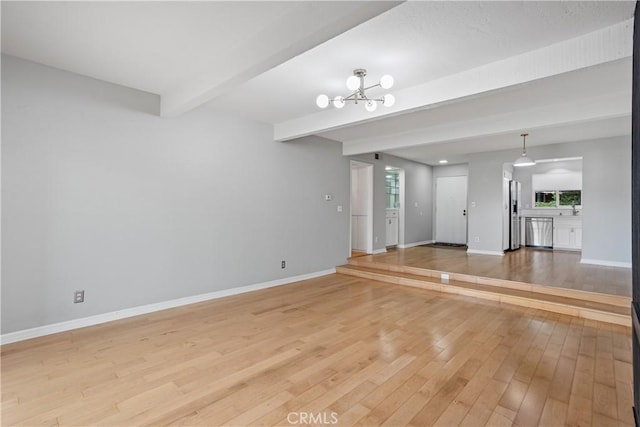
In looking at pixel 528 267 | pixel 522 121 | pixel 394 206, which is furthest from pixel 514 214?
pixel 522 121

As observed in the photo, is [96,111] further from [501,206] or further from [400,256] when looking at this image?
[501,206]

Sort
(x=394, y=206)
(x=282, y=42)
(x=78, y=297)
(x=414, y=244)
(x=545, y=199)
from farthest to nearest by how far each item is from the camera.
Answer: (x=414, y=244), (x=545, y=199), (x=394, y=206), (x=78, y=297), (x=282, y=42)

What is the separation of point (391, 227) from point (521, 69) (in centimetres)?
556

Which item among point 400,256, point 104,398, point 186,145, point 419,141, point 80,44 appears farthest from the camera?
point 400,256

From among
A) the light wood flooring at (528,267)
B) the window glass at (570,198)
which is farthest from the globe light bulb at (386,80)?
the window glass at (570,198)

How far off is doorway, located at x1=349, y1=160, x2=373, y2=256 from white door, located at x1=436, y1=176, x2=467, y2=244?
3313 mm

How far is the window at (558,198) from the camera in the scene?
26.5 feet

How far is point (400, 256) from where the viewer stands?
6.77 metres

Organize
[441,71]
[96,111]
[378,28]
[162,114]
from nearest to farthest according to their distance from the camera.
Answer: [378,28] < [441,71] < [96,111] < [162,114]

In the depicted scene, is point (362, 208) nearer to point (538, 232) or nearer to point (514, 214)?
point (514, 214)

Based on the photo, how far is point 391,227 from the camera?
26.4 feet

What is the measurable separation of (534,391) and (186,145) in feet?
14.1

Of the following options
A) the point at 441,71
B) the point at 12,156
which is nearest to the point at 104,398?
the point at 12,156

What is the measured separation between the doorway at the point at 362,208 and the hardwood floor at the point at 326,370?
3330mm
